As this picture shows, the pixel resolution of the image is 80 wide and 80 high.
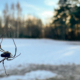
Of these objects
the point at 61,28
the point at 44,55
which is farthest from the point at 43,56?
the point at 61,28

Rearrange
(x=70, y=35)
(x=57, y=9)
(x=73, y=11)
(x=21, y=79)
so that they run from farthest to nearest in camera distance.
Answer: (x=70, y=35) → (x=57, y=9) → (x=73, y=11) → (x=21, y=79)

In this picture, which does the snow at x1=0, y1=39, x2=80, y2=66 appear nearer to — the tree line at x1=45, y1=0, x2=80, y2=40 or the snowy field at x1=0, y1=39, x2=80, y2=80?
the snowy field at x1=0, y1=39, x2=80, y2=80

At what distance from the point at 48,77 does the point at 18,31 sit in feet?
33.9

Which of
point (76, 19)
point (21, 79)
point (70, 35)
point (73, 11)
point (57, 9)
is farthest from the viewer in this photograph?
point (70, 35)

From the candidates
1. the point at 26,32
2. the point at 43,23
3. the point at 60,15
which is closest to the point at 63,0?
the point at 60,15

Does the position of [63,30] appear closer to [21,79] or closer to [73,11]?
[73,11]

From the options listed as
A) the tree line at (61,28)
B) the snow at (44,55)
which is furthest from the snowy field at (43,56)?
the tree line at (61,28)

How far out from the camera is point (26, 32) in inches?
480

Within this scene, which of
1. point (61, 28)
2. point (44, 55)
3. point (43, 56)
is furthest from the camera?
point (61, 28)

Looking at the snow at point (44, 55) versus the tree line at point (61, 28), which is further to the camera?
the tree line at point (61, 28)

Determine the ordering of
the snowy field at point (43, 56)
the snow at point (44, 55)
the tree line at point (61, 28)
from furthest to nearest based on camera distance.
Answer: the tree line at point (61, 28) → the snow at point (44, 55) → the snowy field at point (43, 56)

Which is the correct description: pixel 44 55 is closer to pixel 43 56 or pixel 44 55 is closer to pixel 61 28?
pixel 43 56

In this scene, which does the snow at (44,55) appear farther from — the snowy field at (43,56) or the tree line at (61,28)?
the tree line at (61,28)

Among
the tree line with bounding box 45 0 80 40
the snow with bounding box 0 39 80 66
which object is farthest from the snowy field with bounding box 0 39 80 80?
the tree line with bounding box 45 0 80 40
